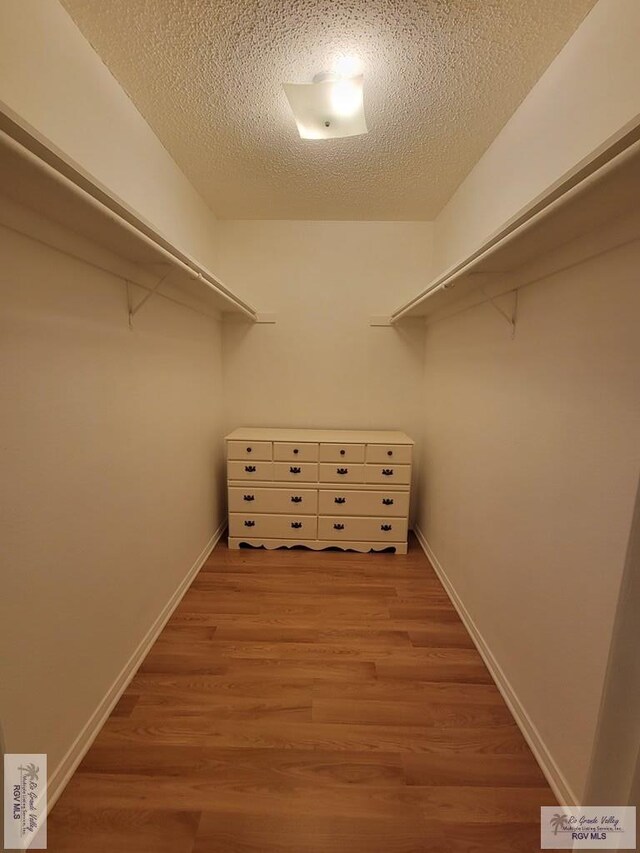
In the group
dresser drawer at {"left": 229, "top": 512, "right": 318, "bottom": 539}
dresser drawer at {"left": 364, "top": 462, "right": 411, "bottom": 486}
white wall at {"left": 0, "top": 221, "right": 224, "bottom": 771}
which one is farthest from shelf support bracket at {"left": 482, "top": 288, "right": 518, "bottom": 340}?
dresser drawer at {"left": 229, "top": 512, "right": 318, "bottom": 539}

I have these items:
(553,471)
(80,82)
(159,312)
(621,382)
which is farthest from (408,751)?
(80,82)

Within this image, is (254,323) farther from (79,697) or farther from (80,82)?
(79,697)

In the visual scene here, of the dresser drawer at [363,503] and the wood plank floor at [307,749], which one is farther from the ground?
the dresser drawer at [363,503]

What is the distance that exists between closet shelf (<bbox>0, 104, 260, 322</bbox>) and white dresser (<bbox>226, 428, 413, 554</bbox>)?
135 centimetres

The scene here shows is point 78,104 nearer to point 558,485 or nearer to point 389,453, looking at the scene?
point 558,485

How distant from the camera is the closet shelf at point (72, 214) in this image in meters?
0.71

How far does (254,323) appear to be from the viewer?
9.41 feet

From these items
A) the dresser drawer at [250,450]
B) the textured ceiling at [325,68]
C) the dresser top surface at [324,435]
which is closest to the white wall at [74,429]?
the textured ceiling at [325,68]

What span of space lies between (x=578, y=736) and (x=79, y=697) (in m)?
1.65

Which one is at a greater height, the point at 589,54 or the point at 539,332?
the point at 589,54

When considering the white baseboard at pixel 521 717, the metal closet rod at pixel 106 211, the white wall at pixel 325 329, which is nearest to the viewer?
the metal closet rod at pixel 106 211

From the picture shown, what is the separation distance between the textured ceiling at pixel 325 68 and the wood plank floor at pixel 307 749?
2534 millimetres

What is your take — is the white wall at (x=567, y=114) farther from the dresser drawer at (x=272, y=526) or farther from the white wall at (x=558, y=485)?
the dresser drawer at (x=272, y=526)

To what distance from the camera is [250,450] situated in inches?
102
